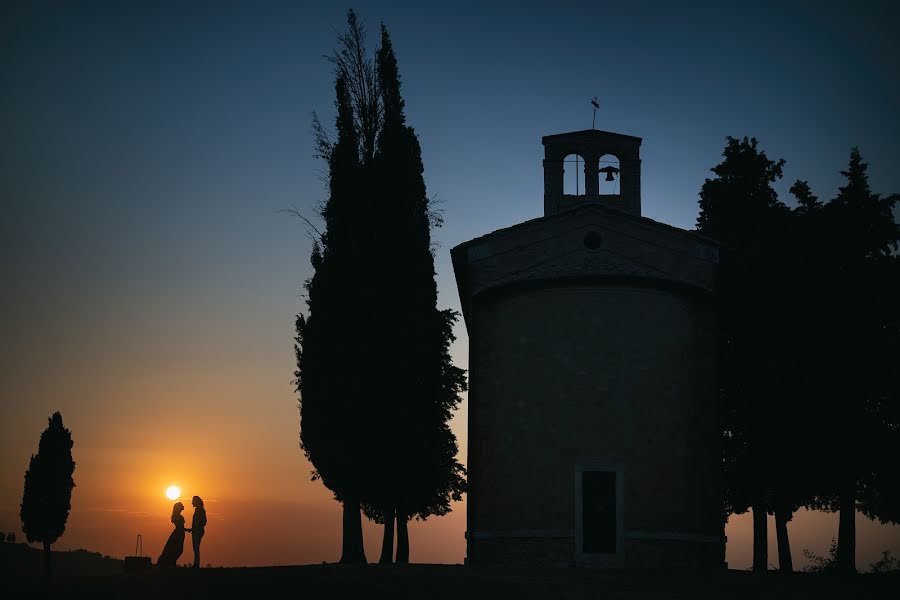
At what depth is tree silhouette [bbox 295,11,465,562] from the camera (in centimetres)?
Answer: 2859

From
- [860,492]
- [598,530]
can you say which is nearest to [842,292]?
[860,492]

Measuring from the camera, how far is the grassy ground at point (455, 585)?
63.5ft

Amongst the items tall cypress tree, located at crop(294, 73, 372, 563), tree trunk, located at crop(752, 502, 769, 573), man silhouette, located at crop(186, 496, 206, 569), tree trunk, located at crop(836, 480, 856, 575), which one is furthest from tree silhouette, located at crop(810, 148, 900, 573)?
man silhouette, located at crop(186, 496, 206, 569)

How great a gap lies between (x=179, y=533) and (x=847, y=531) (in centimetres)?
1899

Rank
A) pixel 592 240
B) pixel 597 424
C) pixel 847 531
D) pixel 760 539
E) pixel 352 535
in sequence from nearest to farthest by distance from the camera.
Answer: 1. pixel 597 424
2. pixel 592 240
3. pixel 847 531
4. pixel 352 535
5. pixel 760 539

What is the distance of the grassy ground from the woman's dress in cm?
308

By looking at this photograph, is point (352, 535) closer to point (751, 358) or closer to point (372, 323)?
point (372, 323)

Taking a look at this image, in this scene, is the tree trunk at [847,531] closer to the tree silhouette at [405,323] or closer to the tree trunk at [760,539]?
the tree trunk at [760,539]

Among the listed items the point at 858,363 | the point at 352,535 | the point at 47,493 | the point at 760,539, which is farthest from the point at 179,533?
the point at 47,493

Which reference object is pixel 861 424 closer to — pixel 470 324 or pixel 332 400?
pixel 470 324

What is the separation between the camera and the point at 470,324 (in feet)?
95.7

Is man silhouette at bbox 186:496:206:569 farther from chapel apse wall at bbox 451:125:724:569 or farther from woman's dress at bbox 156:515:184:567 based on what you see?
chapel apse wall at bbox 451:125:724:569

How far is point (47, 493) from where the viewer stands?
48875mm

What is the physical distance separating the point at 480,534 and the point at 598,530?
3.34 metres
